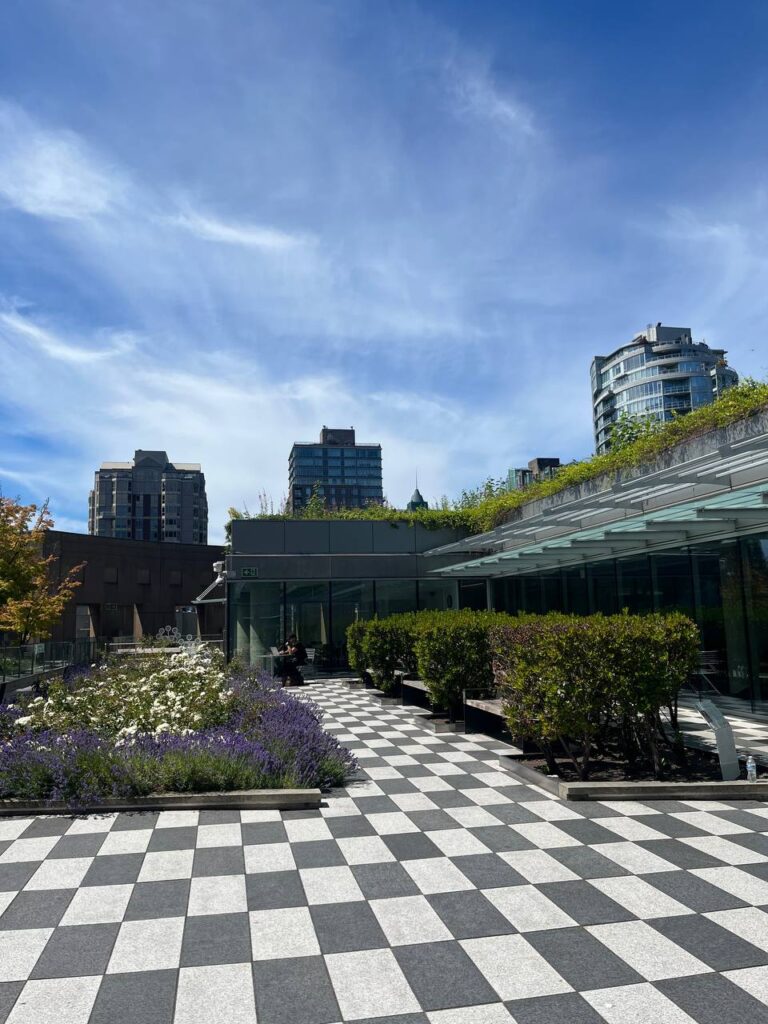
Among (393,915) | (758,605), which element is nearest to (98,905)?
(393,915)

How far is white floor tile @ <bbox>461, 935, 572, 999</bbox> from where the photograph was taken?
2.95 m

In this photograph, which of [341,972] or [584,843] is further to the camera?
[584,843]

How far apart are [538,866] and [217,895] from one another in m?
2.10

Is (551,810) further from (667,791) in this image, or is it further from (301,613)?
(301,613)

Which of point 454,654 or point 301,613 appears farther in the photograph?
point 301,613

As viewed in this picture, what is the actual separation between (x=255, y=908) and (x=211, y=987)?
2.96 feet

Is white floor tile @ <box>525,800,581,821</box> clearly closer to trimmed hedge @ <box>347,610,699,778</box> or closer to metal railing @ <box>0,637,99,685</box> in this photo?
trimmed hedge @ <box>347,610,699,778</box>

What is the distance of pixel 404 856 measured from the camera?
15.7 ft

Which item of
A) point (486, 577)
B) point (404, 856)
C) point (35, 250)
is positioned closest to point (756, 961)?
point (404, 856)

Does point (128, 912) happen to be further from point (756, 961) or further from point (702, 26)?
point (702, 26)

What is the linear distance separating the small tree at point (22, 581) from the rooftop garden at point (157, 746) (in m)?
7.88

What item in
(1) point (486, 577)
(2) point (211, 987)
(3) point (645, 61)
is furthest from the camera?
(1) point (486, 577)

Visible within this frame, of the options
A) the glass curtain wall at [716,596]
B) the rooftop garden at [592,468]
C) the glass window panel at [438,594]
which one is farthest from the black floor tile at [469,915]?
the glass window panel at [438,594]

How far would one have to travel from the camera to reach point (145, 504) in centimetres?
11731
